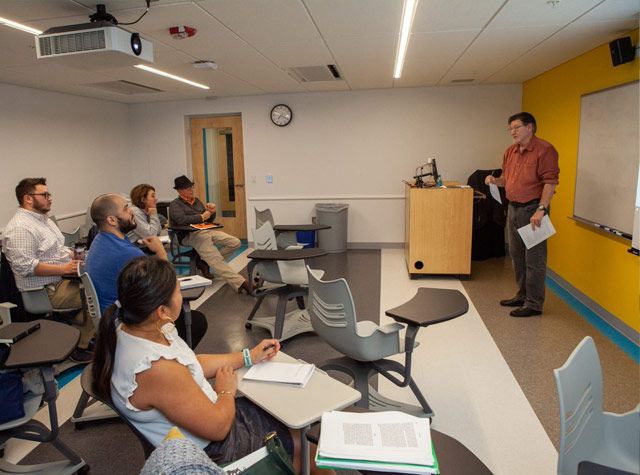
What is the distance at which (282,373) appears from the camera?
1.76 metres

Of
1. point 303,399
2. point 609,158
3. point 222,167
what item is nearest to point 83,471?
point 303,399

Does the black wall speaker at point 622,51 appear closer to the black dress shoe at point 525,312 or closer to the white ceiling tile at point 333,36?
the white ceiling tile at point 333,36

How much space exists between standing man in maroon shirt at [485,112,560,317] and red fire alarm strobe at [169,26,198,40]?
284 cm

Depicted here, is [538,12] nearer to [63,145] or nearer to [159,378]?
[159,378]

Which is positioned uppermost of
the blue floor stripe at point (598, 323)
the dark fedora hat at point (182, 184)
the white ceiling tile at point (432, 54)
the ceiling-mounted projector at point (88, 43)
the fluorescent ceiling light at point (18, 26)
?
the white ceiling tile at point (432, 54)

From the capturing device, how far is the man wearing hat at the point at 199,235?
202 inches

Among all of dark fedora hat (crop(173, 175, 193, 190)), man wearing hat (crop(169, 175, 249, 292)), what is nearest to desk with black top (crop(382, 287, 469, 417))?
man wearing hat (crop(169, 175, 249, 292))

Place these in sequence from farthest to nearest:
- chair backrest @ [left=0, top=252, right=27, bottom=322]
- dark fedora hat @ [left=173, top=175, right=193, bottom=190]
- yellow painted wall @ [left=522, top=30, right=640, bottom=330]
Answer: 1. dark fedora hat @ [left=173, top=175, right=193, bottom=190]
2. yellow painted wall @ [left=522, top=30, right=640, bottom=330]
3. chair backrest @ [left=0, top=252, right=27, bottom=322]

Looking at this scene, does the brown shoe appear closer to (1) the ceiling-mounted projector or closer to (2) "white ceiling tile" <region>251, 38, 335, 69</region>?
(2) "white ceiling tile" <region>251, 38, 335, 69</region>

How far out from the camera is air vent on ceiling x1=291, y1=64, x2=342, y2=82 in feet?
17.0

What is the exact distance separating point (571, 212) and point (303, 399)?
4.30m

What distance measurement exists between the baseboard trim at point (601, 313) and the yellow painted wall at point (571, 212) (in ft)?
0.15

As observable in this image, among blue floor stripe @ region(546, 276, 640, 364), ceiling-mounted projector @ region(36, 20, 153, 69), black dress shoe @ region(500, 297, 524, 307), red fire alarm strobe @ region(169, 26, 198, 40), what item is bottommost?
blue floor stripe @ region(546, 276, 640, 364)

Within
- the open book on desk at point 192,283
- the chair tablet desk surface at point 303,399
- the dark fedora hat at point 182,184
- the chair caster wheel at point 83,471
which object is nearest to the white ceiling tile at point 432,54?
the open book on desk at point 192,283
